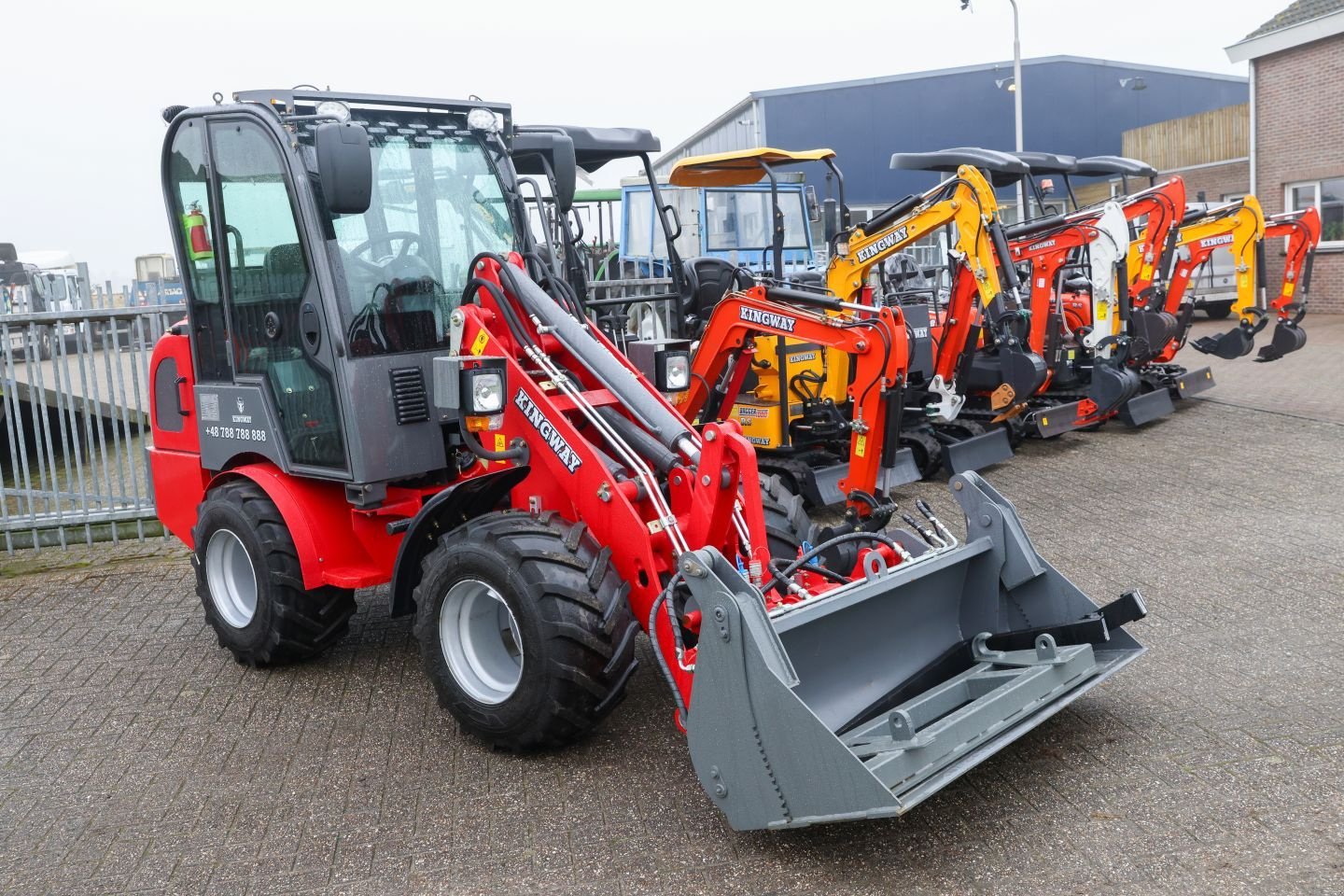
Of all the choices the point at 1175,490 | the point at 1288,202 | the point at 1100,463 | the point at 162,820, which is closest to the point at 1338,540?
the point at 1175,490

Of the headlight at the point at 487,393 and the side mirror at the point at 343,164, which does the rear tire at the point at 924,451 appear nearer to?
the headlight at the point at 487,393

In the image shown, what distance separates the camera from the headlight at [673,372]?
5332mm

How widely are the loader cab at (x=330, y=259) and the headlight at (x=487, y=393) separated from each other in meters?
0.65

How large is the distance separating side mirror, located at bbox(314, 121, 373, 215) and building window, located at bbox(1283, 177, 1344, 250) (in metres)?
21.9

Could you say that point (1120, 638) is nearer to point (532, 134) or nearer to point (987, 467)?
point (532, 134)

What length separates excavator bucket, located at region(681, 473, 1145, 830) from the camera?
344cm

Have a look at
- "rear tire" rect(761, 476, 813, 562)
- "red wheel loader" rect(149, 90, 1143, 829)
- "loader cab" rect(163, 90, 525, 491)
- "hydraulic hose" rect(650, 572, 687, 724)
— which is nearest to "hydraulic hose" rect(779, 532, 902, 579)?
"red wheel loader" rect(149, 90, 1143, 829)

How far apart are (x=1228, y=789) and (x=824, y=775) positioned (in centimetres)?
148

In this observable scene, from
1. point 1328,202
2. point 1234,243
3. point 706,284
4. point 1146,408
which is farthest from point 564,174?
point 1328,202

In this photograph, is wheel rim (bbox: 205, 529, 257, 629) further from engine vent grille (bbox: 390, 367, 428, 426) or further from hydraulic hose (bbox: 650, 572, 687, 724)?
hydraulic hose (bbox: 650, 572, 687, 724)

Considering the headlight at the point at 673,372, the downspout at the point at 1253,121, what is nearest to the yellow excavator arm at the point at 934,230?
the headlight at the point at 673,372

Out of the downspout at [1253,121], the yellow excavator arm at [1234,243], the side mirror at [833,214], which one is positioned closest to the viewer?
the side mirror at [833,214]

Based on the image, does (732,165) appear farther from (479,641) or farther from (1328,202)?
(1328,202)

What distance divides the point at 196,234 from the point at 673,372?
2.36 meters
